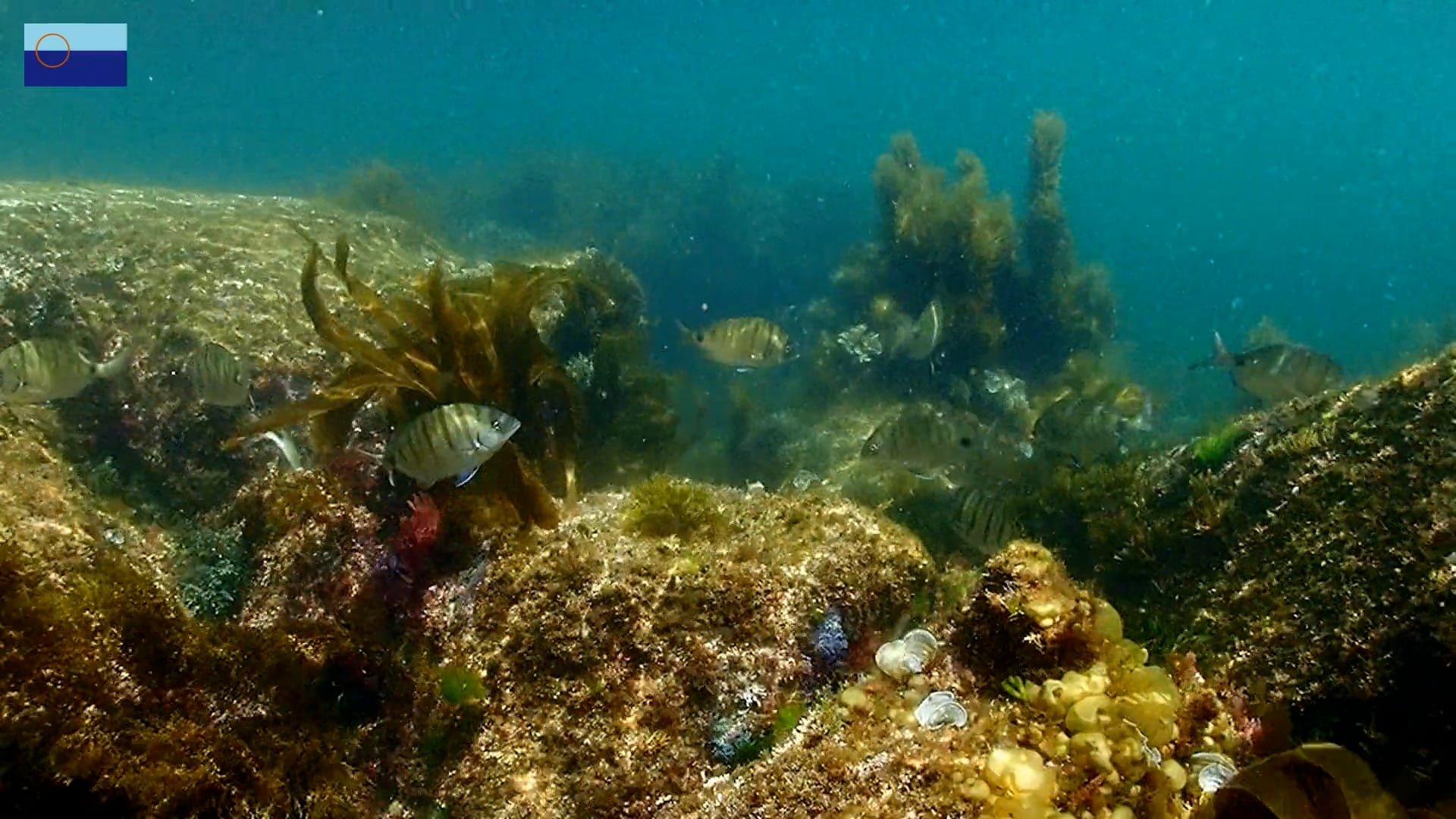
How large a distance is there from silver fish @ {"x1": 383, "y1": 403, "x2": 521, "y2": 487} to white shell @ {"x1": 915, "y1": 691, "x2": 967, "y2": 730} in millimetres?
2338

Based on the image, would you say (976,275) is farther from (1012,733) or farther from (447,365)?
(1012,733)

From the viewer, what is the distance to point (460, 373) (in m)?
5.40

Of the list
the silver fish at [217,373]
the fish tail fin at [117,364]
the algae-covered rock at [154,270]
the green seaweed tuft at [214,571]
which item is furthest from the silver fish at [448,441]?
the algae-covered rock at [154,270]

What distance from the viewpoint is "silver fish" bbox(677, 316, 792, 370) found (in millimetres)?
6977

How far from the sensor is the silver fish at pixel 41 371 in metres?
5.35

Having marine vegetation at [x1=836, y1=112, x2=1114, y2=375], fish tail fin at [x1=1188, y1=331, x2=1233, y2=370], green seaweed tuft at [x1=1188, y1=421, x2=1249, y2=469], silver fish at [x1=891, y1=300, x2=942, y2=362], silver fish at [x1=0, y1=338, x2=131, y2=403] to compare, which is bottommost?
green seaweed tuft at [x1=1188, y1=421, x2=1249, y2=469]

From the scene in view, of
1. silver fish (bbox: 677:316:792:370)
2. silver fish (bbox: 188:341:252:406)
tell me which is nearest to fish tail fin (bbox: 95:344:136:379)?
silver fish (bbox: 188:341:252:406)

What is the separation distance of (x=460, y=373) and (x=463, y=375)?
25mm

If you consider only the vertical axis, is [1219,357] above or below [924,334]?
below

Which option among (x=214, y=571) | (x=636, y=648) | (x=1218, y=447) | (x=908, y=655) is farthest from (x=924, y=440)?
(x=214, y=571)

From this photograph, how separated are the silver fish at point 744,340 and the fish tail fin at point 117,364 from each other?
4.55m

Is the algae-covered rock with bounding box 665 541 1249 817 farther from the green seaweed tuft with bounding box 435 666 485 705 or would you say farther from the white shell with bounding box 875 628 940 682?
the green seaweed tuft with bounding box 435 666 485 705

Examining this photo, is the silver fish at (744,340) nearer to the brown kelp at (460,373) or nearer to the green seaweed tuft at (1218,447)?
the brown kelp at (460,373)

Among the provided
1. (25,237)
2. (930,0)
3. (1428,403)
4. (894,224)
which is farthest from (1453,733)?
(930,0)
